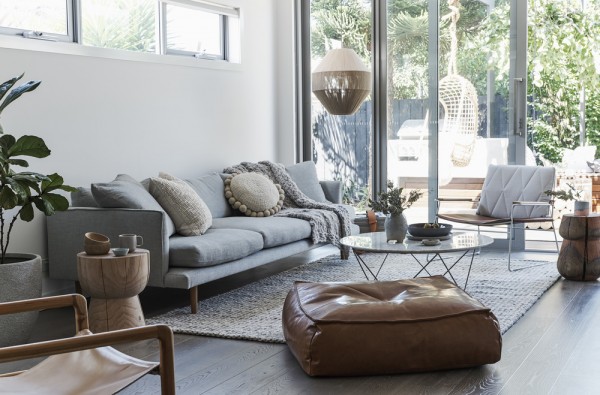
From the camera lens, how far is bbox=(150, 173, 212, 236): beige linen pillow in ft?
15.8

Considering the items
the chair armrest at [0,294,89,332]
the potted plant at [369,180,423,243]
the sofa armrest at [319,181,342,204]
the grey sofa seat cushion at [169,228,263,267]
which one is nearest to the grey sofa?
the grey sofa seat cushion at [169,228,263,267]

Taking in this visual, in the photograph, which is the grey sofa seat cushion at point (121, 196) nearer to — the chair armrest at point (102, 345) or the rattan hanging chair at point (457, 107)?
the chair armrest at point (102, 345)

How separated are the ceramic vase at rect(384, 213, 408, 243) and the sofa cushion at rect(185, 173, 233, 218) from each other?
1449 millimetres

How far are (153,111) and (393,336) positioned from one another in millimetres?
3005

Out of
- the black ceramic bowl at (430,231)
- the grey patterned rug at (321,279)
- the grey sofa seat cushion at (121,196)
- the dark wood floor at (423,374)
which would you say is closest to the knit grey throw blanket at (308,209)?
the grey patterned rug at (321,279)

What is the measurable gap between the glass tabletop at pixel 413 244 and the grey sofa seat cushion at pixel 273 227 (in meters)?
0.52

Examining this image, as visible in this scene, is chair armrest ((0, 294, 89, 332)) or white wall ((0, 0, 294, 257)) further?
white wall ((0, 0, 294, 257))

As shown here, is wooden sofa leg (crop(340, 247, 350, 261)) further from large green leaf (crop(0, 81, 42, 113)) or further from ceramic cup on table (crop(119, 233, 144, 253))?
large green leaf (crop(0, 81, 42, 113))

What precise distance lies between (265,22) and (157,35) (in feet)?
5.23

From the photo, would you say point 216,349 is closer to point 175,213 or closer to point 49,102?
point 175,213

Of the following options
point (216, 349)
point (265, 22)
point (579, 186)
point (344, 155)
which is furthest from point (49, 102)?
point (579, 186)

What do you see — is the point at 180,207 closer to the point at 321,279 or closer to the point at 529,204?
the point at 321,279

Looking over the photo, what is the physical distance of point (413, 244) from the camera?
4.66 metres

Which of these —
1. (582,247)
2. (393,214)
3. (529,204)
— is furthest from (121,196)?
(582,247)
